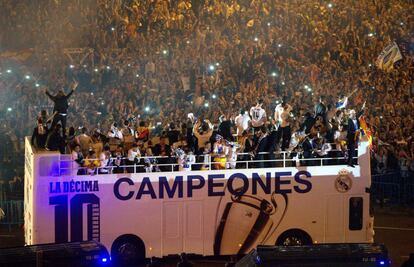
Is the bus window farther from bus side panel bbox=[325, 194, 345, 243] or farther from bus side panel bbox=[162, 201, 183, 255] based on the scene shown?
bus side panel bbox=[162, 201, 183, 255]

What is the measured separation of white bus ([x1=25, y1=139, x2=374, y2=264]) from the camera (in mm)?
18969

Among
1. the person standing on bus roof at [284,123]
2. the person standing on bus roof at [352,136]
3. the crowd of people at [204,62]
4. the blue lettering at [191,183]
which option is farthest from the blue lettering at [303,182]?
the crowd of people at [204,62]

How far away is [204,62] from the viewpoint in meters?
31.8

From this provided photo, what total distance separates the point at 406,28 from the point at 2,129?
16.5 meters

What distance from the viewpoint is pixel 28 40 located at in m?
34.8

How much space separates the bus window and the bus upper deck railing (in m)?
0.95

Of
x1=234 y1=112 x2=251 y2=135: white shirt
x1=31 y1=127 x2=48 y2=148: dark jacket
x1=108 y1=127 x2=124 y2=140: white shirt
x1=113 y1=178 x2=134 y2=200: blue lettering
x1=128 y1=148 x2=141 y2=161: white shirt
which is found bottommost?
x1=113 y1=178 x2=134 y2=200: blue lettering

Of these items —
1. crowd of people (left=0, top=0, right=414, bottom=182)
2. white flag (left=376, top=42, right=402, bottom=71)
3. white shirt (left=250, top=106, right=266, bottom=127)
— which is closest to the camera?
white shirt (left=250, top=106, right=266, bottom=127)

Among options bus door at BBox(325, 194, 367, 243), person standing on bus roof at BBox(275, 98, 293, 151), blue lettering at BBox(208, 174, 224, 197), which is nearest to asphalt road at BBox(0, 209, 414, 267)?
bus door at BBox(325, 194, 367, 243)

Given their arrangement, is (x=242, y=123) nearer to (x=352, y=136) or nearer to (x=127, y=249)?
(x=352, y=136)

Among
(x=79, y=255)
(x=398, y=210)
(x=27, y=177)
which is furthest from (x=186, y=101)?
(x=79, y=255)

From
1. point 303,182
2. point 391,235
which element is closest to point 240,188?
point 303,182

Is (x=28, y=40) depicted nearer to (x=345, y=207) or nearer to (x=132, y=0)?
(x=132, y=0)

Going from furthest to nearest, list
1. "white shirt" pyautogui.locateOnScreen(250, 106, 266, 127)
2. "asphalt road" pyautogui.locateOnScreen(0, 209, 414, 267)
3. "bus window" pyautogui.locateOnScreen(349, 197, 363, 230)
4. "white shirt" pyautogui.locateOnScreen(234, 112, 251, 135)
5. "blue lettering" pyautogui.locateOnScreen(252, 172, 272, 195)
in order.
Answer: "white shirt" pyautogui.locateOnScreen(234, 112, 251, 135) < "white shirt" pyautogui.locateOnScreen(250, 106, 266, 127) < "asphalt road" pyautogui.locateOnScreen(0, 209, 414, 267) < "bus window" pyautogui.locateOnScreen(349, 197, 363, 230) < "blue lettering" pyautogui.locateOnScreen(252, 172, 272, 195)
